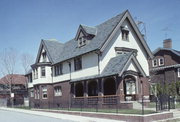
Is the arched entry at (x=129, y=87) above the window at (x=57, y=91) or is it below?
above

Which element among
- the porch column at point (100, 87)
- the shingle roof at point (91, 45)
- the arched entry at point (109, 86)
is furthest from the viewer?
the arched entry at point (109, 86)

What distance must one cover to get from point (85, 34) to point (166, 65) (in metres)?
19.7

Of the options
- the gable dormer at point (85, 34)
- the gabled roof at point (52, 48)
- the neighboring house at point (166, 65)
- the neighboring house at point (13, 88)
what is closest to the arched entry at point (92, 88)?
the gable dormer at point (85, 34)

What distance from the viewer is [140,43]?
28.6m

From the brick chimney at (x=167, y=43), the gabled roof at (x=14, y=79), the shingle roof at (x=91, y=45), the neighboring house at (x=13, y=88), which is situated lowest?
the neighboring house at (x=13, y=88)

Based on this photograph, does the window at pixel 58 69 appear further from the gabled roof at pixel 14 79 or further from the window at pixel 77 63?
the gabled roof at pixel 14 79

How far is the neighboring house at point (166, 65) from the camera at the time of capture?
39.8m

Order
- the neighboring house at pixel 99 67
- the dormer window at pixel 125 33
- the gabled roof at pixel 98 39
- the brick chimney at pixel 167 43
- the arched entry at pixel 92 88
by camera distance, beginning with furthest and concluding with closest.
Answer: the brick chimney at pixel 167 43 < the arched entry at pixel 92 88 < the dormer window at pixel 125 33 < the gabled roof at pixel 98 39 < the neighboring house at pixel 99 67

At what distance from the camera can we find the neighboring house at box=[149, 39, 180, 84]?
131 ft

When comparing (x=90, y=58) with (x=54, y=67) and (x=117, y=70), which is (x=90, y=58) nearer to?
(x=117, y=70)

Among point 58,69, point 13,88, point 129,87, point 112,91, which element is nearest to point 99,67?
point 112,91

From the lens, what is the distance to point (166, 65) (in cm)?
4166

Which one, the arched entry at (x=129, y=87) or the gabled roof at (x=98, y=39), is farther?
the gabled roof at (x=98, y=39)

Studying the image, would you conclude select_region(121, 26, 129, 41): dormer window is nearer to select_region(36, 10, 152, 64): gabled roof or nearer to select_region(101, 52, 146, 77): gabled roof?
select_region(36, 10, 152, 64): gabled roof
